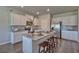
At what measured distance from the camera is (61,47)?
1888 mm

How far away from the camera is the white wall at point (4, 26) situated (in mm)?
1828

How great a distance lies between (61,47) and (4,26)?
3.97 feet

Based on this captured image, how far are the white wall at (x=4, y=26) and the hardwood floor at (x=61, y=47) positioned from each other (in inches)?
5.1

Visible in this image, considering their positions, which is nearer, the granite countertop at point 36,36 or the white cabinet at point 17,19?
the white cabinet at point 17,19

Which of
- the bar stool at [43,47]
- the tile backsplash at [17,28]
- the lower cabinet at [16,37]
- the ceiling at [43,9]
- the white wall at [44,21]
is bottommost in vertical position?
the bar stool at [43,47]

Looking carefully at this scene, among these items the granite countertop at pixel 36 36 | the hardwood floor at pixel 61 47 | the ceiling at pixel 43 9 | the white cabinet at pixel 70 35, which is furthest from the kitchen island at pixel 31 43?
the ceiling at pixel 43 9

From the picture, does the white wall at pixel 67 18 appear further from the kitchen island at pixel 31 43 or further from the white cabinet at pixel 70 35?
the kitchen island at pixel 31 43

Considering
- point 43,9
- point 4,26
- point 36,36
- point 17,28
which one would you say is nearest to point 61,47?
point 36,36

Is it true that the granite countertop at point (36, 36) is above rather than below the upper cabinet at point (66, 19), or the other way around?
below

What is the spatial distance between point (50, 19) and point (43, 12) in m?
0.20

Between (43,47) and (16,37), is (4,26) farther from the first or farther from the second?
(43,47)
